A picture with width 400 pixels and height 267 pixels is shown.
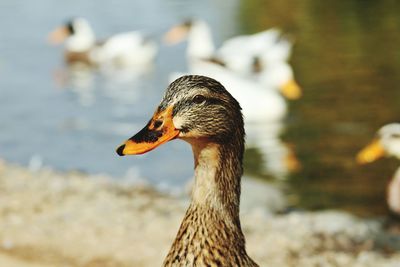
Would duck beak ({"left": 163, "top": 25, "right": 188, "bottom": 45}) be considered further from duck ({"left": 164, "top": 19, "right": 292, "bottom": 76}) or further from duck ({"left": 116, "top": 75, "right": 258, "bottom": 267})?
duck ({"left": 116, "top": 75, "right": 258, "bottom": 267})

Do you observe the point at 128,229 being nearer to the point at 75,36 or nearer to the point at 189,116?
the point at 189,116

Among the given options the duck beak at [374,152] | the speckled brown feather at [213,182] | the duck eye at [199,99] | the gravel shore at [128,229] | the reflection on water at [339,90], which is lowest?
the speckled brown feather at [213,182]

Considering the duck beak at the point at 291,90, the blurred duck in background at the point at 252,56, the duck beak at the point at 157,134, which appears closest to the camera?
the duck beak at the point at 157,134

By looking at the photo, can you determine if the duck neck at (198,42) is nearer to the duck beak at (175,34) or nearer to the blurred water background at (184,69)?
the duck beak at (175,34)

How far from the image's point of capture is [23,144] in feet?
43.1

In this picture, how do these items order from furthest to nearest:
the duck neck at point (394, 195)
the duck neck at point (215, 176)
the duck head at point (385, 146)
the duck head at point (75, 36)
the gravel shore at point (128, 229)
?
the duck head at point (75, 36)
the duck head at point (385, 146)
the duck neck at point (394, 195)
the gravel shore at point (128, 229)
the duck neck at point (215, 176)

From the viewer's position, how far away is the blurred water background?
11695 mm

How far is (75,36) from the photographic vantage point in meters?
20.0

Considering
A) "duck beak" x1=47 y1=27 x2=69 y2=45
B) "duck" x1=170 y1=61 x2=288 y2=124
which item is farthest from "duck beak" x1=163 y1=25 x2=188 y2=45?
"duck" x1=170 y1=61 x2=288 y2=124

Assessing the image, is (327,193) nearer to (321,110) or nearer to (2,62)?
(321,110)

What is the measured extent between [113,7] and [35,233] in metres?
17.7

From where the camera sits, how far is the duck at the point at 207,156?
145 inches

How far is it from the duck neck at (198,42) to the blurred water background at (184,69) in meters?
0.64

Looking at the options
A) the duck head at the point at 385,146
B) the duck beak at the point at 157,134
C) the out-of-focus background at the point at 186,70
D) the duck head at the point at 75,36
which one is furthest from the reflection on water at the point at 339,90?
the duck beak at the point at 157,134
